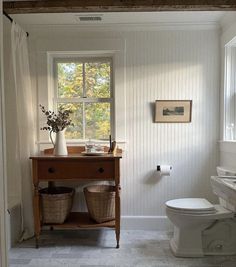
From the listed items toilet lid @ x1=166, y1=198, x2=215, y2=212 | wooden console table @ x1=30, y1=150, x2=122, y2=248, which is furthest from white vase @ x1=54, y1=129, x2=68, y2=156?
toilet lid @ x1=166, y1=198, x2=215, y2=212

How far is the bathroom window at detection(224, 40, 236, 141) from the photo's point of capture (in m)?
2.85

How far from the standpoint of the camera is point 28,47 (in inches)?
118

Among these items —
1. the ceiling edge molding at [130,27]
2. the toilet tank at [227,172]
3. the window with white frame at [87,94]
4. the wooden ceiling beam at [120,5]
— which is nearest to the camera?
the wooden ceiling beam at [120,5]

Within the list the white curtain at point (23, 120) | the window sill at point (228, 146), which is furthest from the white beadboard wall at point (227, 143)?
the white curtain at point (23, 120)

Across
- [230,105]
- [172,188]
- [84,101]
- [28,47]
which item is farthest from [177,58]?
[28,47]

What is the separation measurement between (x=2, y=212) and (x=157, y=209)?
1.97 meters

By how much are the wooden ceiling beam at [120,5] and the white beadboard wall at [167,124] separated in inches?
24.9

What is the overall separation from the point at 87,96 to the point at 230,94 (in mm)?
1436

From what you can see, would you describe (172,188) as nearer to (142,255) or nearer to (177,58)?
(142,255)

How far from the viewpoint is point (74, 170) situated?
8.32ft

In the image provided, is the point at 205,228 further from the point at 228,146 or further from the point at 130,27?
the point at 130,27

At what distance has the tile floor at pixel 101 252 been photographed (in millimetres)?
2291

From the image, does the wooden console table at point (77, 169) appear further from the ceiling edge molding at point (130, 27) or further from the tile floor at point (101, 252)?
Answer: the ceiling edge molding at point (130, 27)

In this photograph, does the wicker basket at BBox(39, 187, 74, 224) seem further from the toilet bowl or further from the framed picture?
the framed picture
